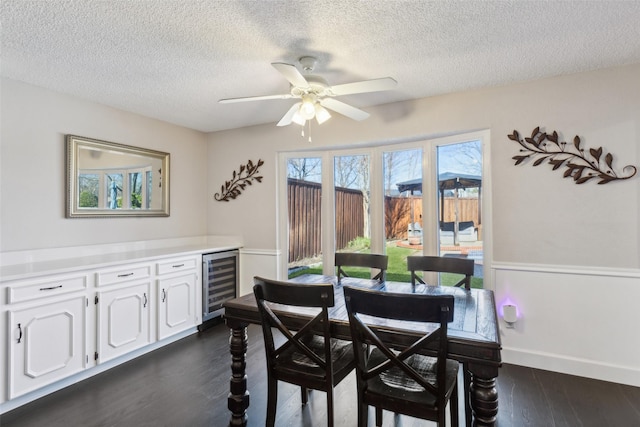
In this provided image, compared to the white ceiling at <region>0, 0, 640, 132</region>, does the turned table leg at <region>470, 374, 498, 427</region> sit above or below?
below

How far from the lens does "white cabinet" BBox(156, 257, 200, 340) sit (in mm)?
3188

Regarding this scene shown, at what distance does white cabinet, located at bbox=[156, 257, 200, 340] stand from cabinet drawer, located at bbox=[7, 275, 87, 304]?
71 centimetres

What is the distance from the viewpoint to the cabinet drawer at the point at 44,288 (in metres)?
2.17

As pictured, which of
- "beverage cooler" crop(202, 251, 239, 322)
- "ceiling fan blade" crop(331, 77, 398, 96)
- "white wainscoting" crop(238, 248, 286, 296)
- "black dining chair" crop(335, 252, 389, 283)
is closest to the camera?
"ceiling fan blade" crop(331, 77, 398, 96)

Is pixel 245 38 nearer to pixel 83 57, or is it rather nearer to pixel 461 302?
pixel 83 57

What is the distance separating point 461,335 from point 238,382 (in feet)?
4.56

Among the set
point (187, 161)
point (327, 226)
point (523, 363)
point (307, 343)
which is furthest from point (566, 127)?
point (187, 161)

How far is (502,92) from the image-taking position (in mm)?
2904

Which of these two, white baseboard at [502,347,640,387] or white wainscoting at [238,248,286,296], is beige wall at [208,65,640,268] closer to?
white baseboard at [502,347,640,387]

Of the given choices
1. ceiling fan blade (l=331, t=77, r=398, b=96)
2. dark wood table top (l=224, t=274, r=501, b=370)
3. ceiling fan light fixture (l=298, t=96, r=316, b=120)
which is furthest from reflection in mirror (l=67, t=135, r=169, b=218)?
ceiling fan blade (l=331, t=77, r=398, b=96)

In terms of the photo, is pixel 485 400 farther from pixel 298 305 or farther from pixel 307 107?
pixel 307 107

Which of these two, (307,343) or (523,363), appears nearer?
(307,343)

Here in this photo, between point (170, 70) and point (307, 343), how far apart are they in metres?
2.29

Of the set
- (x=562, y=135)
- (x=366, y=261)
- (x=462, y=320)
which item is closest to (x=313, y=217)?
(x=366, y=261)
